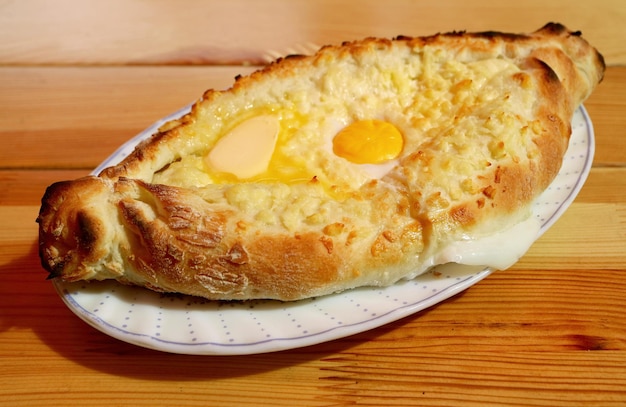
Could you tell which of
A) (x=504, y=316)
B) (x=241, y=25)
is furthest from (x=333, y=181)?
(x=241, y=25)

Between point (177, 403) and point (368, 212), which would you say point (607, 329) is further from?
point (177, 403)

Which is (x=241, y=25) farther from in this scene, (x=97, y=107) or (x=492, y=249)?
(x=492, y=249)

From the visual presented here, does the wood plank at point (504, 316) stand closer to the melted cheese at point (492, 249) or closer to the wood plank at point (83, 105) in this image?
the melted cheese at point (492, 249)

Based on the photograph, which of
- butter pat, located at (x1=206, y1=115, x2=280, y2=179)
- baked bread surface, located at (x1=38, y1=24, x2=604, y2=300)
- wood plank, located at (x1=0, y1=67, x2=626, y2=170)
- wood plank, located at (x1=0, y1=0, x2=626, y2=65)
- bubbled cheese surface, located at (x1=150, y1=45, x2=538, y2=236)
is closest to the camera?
baked bread surface, located at (x1=38, y1=24, x2=604, y2=300)

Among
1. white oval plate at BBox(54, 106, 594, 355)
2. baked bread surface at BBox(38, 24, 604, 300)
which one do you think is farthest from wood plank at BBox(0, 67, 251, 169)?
white oval plate at BBox(54, 106, 594, 355)

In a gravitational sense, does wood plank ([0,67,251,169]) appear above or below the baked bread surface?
above

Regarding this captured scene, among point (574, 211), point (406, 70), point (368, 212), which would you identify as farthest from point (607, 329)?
point (406, 70)

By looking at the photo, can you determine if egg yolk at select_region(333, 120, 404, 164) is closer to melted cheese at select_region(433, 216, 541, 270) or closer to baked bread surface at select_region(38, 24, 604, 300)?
baked bread surface at select_region(38, 24, 604, 300)
